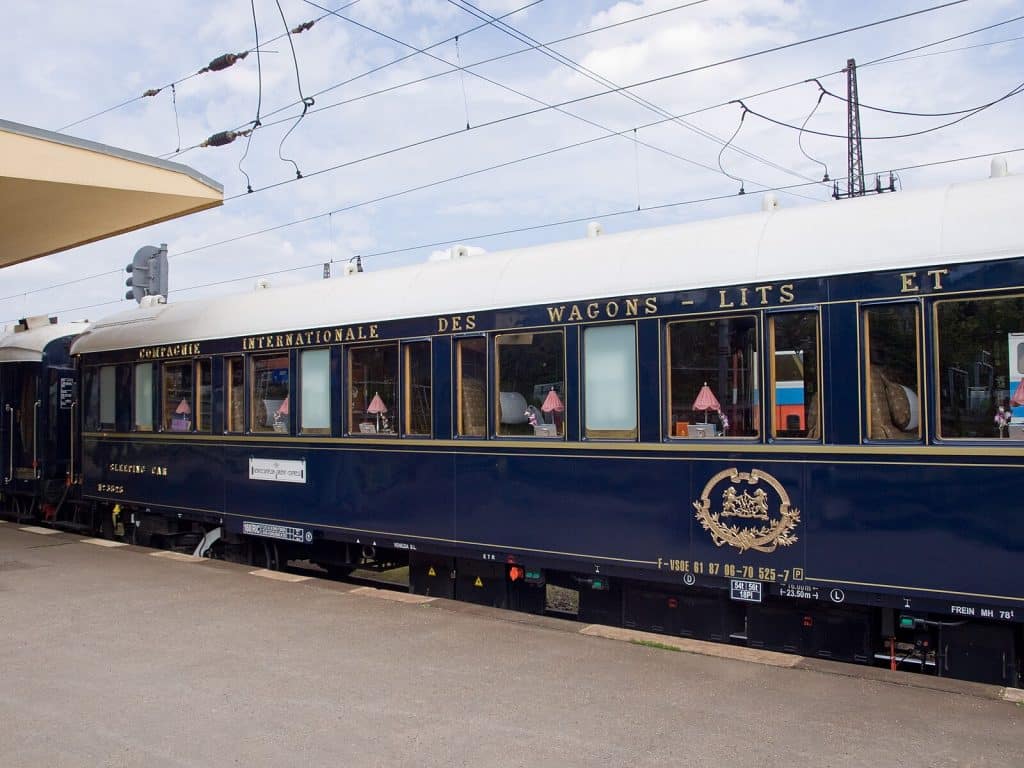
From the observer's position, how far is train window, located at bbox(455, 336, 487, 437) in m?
8.16

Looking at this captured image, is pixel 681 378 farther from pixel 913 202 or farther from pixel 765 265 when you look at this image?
pixel 913 202

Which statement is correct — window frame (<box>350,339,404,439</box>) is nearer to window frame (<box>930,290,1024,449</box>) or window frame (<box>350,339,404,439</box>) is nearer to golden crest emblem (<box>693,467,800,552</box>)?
golden crest emblem (<box>693,467,800,552</box>)

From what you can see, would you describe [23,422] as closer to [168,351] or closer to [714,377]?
[168,351]

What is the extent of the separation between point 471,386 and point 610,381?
1.46 metres

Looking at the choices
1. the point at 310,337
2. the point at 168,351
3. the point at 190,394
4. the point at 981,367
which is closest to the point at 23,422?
the point at 168,351

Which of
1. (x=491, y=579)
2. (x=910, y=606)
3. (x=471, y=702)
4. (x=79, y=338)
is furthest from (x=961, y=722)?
(x=79, y=338)

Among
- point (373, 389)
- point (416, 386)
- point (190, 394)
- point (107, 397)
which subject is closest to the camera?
point (416, 386)

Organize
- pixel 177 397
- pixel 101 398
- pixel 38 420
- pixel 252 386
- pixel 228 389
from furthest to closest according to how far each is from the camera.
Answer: pixel 38 420 → pixel 101 398 → pixel 177 397 → pixel 228 389 → pixel 252 386

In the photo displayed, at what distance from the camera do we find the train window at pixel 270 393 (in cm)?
1005

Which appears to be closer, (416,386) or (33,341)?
(416,386)

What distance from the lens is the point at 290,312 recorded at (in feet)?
33.3

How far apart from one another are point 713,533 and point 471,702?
81.5 inches

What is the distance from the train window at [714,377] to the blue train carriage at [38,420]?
10.9 metres

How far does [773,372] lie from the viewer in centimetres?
646
